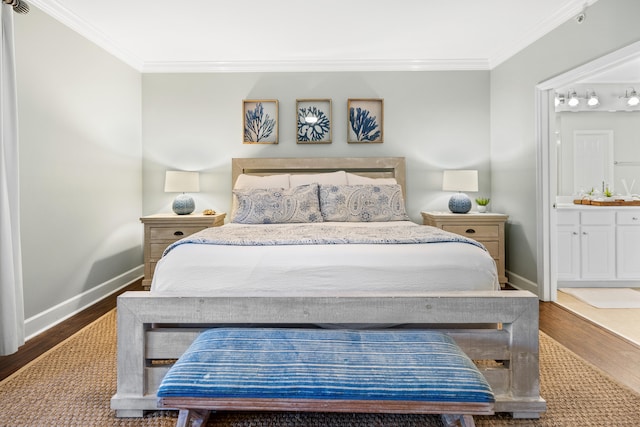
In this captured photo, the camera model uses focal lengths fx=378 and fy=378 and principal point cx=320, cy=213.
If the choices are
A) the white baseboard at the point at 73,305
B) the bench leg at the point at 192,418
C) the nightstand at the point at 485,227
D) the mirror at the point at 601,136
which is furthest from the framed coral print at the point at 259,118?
the mirror at the point at 601,136

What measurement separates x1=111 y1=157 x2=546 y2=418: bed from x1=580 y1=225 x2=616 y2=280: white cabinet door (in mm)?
2359

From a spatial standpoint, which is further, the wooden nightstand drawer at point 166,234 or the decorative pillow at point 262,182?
the decorative pillow at point 262,182

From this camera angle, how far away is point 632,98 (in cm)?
454

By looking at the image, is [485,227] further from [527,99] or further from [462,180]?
[527,99]

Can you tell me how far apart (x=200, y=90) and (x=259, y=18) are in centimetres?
146

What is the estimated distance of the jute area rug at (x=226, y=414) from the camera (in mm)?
1681

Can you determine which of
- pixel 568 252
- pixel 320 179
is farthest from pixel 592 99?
pixel 320 179

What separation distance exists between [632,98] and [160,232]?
564 centimetres

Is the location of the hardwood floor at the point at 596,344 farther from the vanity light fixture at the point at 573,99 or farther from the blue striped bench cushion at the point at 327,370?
the vanity light fixture at the point at 573,99

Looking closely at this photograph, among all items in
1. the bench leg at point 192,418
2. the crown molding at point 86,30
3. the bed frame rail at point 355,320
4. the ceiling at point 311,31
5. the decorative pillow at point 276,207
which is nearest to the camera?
the bench leg at point 192,418

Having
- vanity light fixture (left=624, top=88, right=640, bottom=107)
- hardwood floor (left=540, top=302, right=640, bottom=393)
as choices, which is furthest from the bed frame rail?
vanity light fixture (left=624, top=88, right=640, bottom=107)

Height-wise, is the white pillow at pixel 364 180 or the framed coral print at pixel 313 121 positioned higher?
the framed coral print at pixel 313 121

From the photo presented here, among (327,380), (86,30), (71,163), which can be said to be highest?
(86,30)

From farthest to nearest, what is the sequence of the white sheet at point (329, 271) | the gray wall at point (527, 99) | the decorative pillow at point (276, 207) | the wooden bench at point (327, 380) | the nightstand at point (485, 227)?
1. the nightstand at point (485, 227)
2. the decorative pillow at point (276, 207)
3. the gray wall at point (527, 99)
4. the white sheet at point (329, 271)
5. the wooden bench at point (327, 380)
